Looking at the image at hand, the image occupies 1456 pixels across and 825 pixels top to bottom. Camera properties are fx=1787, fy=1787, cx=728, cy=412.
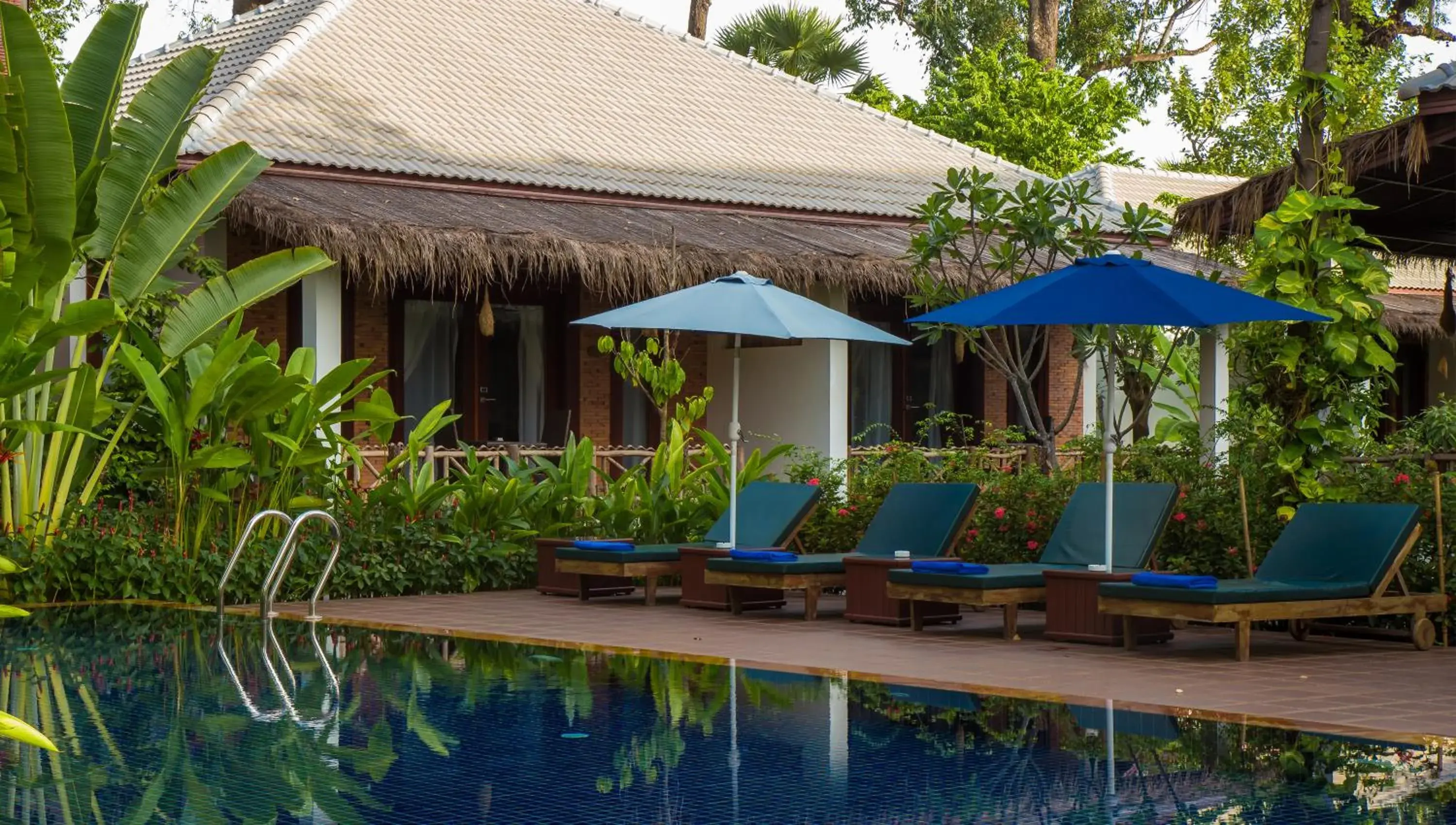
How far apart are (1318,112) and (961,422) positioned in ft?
31.1

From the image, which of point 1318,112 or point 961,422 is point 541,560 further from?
point 961,422

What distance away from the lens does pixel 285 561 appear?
11.9 meters

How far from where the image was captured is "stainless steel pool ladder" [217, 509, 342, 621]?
36.0ft

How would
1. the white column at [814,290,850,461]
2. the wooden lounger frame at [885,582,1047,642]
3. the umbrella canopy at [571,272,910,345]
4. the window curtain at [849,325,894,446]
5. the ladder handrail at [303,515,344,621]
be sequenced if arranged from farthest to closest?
the window curtain at [849,325,894,446]
the white column at [814,290,850,461]
the umbrella canopy at [571,272,910,345]
the ladder handrail at [303,515,344,621]
the wooden lounger frame at [885,582,1047,642]

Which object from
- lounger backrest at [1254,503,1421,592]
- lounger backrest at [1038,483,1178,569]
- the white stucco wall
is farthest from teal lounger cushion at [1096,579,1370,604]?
the white stucco wall

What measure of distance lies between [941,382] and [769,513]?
1000 centimetres

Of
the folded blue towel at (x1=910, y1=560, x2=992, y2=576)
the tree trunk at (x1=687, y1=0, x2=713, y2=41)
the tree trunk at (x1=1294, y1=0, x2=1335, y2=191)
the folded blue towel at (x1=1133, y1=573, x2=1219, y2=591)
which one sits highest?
the tree trunk at (x1=687, y1=0, x2=713, y2=41)

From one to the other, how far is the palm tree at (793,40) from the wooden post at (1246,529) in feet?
96.5

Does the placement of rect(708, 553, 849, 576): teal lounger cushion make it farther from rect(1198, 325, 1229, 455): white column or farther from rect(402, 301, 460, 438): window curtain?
rect(1198, 325, 1229, 455): white column

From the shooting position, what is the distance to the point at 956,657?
1002 centimetres

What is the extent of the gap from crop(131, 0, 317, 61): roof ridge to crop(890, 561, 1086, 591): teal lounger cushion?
47.7 ft

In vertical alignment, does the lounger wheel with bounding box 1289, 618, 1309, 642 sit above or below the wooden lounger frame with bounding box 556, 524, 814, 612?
below

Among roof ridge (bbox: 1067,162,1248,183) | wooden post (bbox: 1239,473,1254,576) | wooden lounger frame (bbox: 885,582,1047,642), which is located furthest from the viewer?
roof ridge (bbox: 1067,162,1248,183)

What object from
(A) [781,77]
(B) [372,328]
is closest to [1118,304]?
(B) [372,328]
